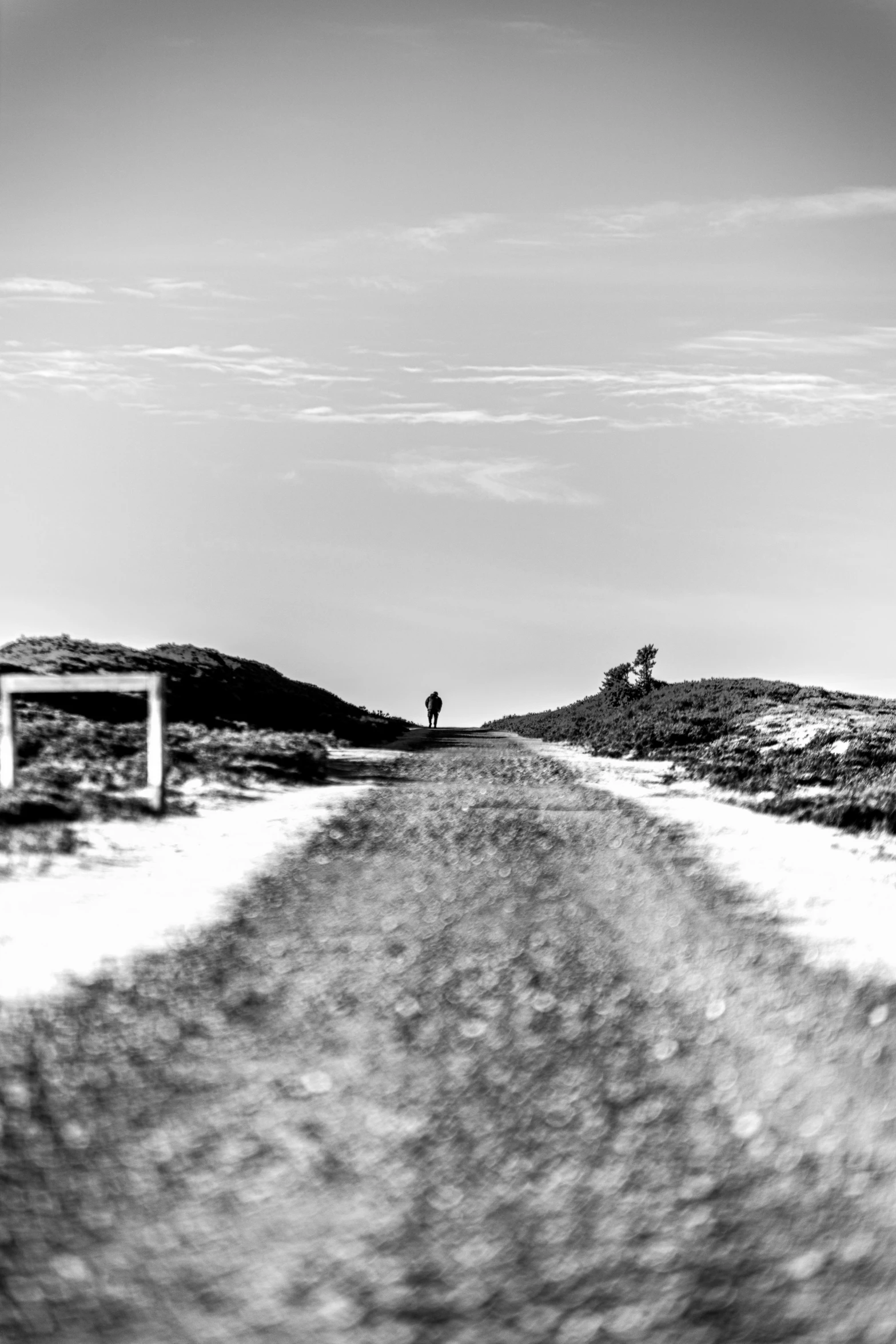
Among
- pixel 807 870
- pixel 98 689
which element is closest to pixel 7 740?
pixel 98 689

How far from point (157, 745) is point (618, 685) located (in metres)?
61.0

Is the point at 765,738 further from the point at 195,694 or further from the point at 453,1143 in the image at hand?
the point at 453,1143

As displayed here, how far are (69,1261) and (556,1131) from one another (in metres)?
2.30

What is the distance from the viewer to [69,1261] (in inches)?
163

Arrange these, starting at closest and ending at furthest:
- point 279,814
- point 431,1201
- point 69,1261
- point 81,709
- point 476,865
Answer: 1. point 69,1261
2. point 431,1201
3. point 476,865
4. point 279,814
5. point 81,709

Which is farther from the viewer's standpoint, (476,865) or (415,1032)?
(476,865)

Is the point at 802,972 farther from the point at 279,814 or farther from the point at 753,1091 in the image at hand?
the point at 279,814

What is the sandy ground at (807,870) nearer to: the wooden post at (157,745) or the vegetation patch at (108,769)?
the vegetation patch at (108,769)

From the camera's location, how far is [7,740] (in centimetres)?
1856

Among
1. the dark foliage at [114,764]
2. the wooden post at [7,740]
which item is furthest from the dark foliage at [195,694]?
the wooden post at [7,740]

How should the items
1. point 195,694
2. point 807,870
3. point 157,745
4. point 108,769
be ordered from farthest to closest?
point 195,694
point 108,769
point 157,745
point 807,870

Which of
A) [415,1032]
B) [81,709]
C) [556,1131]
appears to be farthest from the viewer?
[81,709]

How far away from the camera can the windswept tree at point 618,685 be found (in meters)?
74.9

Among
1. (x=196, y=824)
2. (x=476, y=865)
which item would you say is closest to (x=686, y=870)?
(x=476, y=865)
